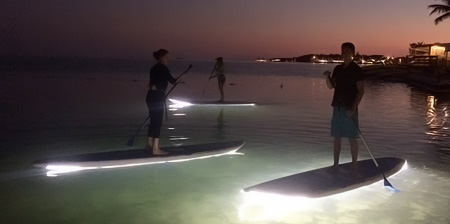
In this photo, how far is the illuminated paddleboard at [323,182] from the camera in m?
5.98

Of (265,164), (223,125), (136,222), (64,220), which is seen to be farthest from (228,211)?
(223,125)

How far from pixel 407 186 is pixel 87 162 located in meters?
5.62

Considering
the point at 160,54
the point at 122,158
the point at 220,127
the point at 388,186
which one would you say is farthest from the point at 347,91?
the point at 220,127

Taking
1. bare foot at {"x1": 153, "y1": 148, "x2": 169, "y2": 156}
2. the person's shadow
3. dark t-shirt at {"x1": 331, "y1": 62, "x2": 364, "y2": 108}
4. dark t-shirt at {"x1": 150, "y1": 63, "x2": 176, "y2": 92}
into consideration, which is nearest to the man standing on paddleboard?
dark t-shirt at {"x1": 331, "y1": 62, "x2": 364, "y2": 108}

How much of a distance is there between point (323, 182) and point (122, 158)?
3.81m

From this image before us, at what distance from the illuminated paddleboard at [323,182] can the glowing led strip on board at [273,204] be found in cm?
10

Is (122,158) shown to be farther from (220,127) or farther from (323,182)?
(220,127)

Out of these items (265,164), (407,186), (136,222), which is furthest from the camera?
(265,164)

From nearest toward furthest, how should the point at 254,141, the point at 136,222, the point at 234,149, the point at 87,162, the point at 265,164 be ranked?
the point at 136,222 < the point at 87,162 < the point at 265,164 < the point at 234,149 < the point at 254,141

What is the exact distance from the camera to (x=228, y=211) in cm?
568

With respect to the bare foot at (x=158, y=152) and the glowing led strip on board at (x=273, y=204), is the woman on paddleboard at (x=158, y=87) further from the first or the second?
the glowing led strip on board at (x=273, y=204)

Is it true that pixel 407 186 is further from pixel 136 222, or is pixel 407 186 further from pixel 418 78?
pixel 418 78

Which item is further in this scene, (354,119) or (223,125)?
(223,125)

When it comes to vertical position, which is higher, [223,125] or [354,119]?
[354,119]
